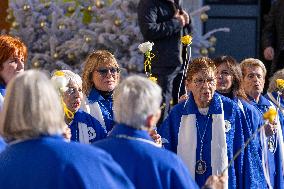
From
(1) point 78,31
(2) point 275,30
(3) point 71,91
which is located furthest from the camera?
(1) point 78,31

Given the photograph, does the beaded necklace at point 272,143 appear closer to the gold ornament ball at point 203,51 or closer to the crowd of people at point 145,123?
the crowd of people at point 145,123

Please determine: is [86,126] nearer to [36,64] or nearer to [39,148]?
[39,148]

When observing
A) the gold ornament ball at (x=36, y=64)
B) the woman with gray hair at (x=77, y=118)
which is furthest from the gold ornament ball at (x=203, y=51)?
the woman with gray hair at (x=77, y=118)

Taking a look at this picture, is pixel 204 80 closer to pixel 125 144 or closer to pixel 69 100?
pixel 69 100

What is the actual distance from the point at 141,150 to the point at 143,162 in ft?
0.20

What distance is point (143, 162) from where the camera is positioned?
461 cm

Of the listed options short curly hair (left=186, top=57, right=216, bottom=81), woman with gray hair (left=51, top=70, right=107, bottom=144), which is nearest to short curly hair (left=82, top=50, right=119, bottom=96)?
woman with gray hair (left=51, top=70, right=107, bottom=144)

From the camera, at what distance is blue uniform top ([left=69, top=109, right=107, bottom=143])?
267 inches

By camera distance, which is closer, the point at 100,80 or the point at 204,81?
the point at 204,81

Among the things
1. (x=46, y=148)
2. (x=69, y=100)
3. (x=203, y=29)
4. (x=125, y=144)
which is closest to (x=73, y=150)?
(x=46, y=148)

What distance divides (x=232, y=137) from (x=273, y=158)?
36.6 inches

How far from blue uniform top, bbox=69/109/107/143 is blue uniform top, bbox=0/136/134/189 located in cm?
260

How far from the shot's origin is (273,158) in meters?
7.99

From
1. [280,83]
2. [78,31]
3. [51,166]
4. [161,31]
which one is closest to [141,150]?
[51,166]
